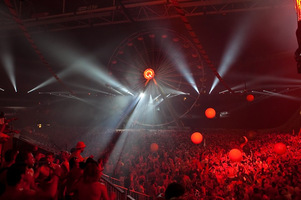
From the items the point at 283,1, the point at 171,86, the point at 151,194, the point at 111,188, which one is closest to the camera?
the point at 111,188

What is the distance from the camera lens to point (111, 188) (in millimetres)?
5094

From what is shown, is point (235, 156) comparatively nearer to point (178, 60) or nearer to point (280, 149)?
point (280, 149)

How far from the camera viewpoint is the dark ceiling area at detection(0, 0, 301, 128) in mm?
10219

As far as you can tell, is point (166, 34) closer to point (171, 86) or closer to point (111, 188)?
point (171, 86)

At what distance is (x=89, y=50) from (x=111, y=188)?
11176 millimetres

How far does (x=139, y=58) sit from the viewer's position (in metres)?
10.3

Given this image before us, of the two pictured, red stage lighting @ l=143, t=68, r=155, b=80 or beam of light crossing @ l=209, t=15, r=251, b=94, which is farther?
beam of light crossing @ l=209, t=15, r=251, b=94

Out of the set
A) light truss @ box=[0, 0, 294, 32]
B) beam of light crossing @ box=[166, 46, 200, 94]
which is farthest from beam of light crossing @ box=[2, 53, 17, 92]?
beam of light crossing @ box=[166, 46, 200, 94]

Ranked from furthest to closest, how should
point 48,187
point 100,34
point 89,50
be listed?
point 89,50
point 100,34
point 48,187

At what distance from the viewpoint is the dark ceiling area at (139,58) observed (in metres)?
10.2

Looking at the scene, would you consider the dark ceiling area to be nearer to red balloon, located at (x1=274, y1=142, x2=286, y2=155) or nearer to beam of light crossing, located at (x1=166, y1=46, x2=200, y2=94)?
beam of light crossing, located at (x1=166, y1=46, x2=200, y2=94)

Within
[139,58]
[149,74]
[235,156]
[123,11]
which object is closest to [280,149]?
[235,156]

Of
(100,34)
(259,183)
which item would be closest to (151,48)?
(100,34)

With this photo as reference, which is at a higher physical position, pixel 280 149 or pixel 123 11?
pixel 123 11
